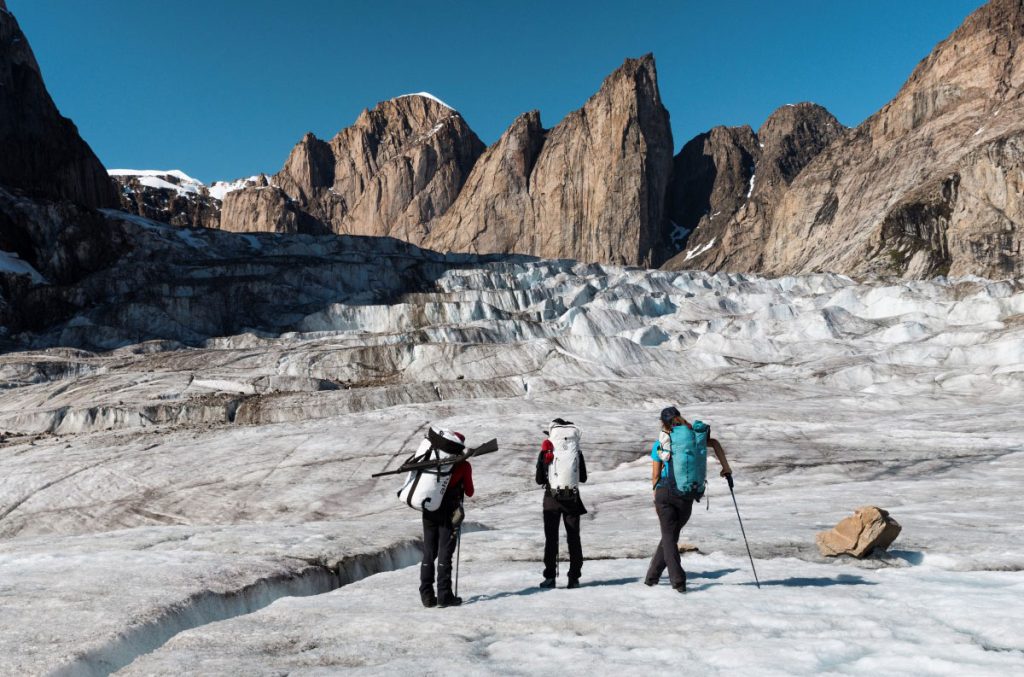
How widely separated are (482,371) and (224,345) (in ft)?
104

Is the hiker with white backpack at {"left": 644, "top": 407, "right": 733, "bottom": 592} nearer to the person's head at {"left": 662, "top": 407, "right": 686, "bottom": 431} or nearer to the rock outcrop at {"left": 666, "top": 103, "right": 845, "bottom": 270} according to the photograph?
the person's head at {"left": 662, "top": 407, "right": 686, "bottom": 431}

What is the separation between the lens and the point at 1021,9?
112 metres

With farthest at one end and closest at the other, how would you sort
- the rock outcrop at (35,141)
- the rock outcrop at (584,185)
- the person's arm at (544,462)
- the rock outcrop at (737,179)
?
1. the rock outcrop at (584,185)
2. the rock outcrop at (737,179)
3. the rock outcrop at (35,141)
4. the person's arm at (544,462)

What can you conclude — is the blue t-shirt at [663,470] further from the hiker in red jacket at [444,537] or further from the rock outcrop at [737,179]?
the rock outcrop at [737,179]

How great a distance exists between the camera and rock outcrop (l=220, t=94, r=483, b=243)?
181875 mm

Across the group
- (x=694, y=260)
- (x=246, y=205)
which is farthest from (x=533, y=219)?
(x=246, y=205)

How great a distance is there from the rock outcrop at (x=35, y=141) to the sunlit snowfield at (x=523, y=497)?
153 ft

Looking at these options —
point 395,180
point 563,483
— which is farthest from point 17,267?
point 395,180

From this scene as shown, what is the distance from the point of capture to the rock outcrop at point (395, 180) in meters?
182

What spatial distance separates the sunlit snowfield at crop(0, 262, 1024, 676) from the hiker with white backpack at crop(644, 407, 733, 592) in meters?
0.54

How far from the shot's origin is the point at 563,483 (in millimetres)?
8758

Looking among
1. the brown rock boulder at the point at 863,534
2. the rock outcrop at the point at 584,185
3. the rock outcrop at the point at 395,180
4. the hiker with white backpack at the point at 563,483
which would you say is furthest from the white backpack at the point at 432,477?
the rock outcrop at the point at 395,180

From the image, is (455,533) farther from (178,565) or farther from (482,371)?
(482,371)

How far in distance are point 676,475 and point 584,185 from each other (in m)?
155
